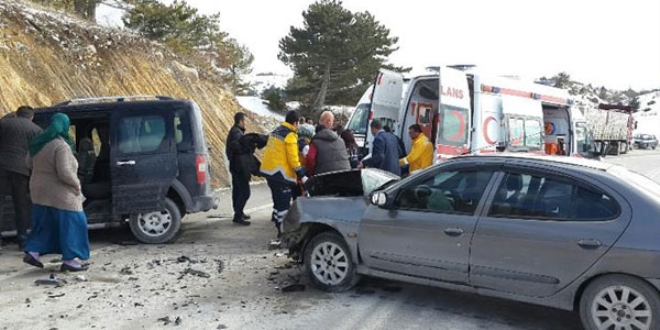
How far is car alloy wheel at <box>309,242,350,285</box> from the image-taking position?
5.47m

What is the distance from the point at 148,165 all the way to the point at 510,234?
193 inches

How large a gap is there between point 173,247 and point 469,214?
4261 mm

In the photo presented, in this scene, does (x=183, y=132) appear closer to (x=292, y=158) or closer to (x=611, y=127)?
(x=292, y=158)

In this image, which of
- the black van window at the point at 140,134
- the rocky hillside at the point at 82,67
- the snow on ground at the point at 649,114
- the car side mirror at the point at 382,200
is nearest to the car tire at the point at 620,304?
the car side mirror at the point at 382,200

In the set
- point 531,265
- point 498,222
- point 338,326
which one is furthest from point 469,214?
point 338,326

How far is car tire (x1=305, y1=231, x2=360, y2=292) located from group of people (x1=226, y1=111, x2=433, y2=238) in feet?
5.16

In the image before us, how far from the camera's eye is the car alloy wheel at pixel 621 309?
13.1 feet

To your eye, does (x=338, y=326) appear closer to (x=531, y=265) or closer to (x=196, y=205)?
(x=531, y=265)

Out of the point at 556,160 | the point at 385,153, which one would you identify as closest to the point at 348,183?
the point at 556,160

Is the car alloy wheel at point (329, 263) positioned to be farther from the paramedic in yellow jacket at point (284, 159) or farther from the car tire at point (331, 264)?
the paramedic in yellow jacket at point (284, 159)

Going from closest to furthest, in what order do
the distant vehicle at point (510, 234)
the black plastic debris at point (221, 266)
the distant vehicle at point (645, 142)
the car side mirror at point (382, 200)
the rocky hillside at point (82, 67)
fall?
the distant vehicle at point (510, 234)
the car side mirror at point (382, 200)
the black plastic debris at point (221, 266)
the rocky hillside at point (82, 67)
the distant vehicle at point (645, 142)

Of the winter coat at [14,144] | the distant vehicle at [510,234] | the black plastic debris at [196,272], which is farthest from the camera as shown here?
the winter coat at [14,144]

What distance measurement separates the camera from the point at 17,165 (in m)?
7.01

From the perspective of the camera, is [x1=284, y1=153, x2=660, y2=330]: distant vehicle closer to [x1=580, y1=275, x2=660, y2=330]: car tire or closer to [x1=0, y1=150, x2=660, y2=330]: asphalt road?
[x1=580, y1=275, x2=660, y2=330]: car tire
